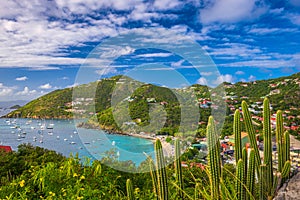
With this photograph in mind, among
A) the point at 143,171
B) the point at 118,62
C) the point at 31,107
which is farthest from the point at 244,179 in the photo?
the point at 31,107

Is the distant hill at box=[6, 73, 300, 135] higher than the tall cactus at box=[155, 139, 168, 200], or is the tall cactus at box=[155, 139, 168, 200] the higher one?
the distant hill at box=[6, 73, 300, 135]

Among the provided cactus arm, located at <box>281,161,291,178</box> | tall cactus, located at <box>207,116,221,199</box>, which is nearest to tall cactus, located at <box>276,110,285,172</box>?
cactus arm, located at <box>281,161,291,178</box>

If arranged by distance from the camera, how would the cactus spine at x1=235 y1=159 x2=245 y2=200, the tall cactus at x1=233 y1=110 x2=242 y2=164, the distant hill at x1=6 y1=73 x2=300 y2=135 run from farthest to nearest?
the distant hill at x1=6 y1=73 x2=300 y2=135, the tall cactus at x1=233 y1=110 x2=242 y2=164, the cactus spine at x1=235 y1=159 x2=245 y2=200

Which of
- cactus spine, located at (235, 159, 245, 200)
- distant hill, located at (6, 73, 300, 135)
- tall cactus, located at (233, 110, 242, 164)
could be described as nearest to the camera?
cactus spine, located at (235, 159, 245, 200)

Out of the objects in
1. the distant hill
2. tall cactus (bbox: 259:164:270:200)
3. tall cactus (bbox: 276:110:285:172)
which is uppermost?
the distant hill

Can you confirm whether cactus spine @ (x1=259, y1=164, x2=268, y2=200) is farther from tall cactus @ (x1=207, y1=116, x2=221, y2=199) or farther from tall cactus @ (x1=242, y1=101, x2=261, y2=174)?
tall cactus @ (x1=207, y1=116, x2=221, y2=199)

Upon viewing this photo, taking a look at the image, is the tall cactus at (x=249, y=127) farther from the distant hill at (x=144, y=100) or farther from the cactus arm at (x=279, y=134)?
the distant hill at (x=144, y=100)

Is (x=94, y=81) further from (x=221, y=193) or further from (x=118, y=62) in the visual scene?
(x=221, y=193)

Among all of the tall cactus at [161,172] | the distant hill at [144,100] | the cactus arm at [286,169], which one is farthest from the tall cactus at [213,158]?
the distant hill at [144,100]
